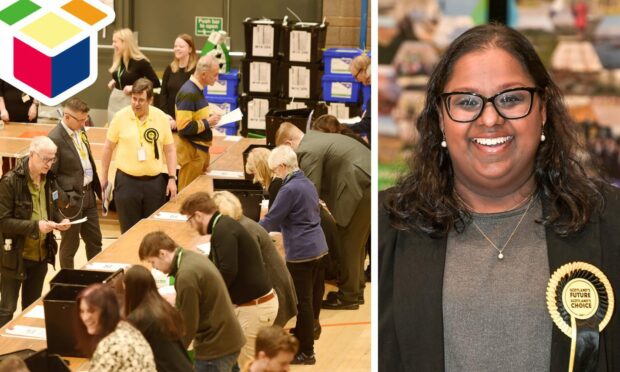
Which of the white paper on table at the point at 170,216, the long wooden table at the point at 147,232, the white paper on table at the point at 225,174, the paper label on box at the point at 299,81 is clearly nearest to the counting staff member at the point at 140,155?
the long wooden table at the point at 147,232

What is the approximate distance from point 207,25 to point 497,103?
1165 centimetres

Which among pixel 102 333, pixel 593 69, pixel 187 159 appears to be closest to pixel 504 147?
pixel 593 69

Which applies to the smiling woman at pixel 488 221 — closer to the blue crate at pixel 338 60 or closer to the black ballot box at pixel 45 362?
the black ballot box at pixel 45 362

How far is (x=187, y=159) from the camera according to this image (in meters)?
7.48

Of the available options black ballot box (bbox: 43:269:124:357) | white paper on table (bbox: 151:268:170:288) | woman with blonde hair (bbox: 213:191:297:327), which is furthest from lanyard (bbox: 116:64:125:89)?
black ballot box (bbox: 43:269:124:357)

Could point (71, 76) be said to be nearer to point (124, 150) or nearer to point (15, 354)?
point (124, 150)

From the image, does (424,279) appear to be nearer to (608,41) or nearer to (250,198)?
(608,41)

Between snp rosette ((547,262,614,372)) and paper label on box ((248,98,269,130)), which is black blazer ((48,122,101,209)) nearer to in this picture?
paper label on box ((248,98,269,130))

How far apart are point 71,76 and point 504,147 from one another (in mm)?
4751

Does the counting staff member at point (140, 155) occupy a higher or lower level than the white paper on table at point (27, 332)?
higher

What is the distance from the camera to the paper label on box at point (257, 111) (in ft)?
35.8

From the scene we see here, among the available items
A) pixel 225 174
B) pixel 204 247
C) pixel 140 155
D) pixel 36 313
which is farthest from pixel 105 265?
pixel 225 174

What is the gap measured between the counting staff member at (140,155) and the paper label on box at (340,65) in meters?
3.90

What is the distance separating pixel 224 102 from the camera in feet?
36.2
